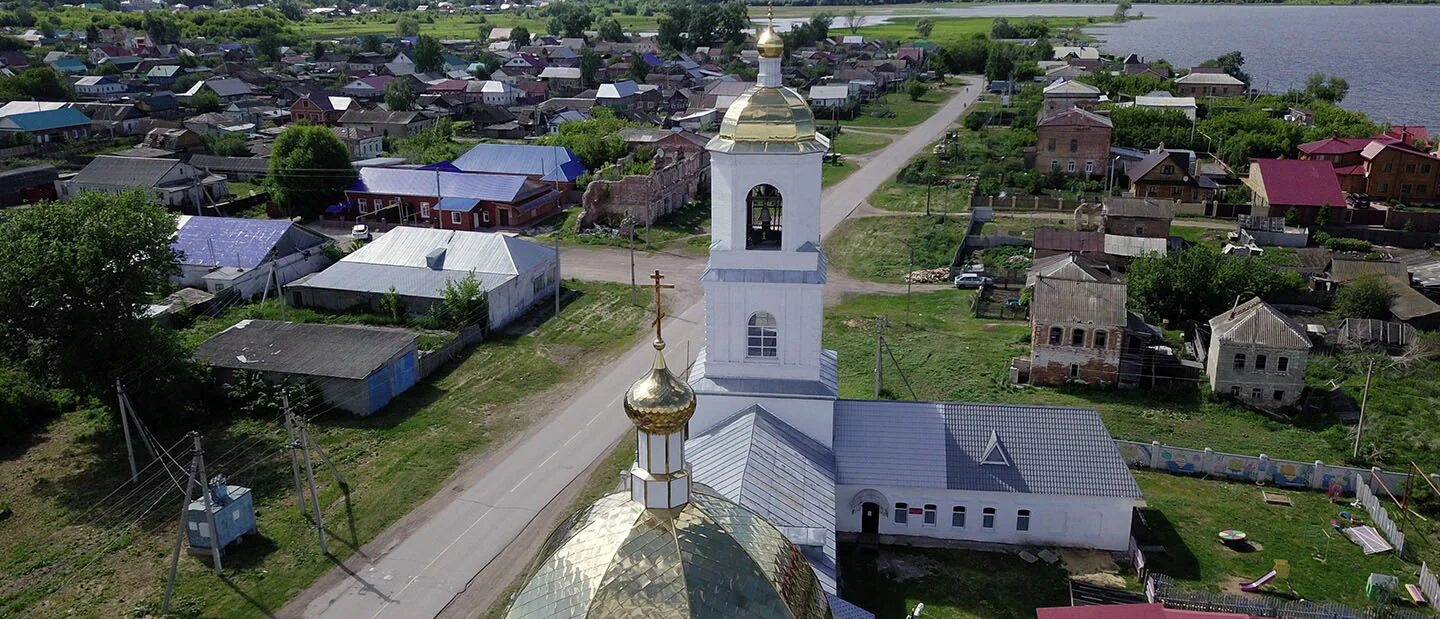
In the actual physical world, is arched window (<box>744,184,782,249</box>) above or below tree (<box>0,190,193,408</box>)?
above

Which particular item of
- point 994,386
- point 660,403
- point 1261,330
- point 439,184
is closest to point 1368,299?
point 1261,330

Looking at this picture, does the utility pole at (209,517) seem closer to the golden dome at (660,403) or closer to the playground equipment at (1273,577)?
the golden dome at (660,403)

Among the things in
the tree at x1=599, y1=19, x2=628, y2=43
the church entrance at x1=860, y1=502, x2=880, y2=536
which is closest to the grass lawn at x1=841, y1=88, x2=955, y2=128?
the tree at x1=599, y1=19, x2=628, y2=43

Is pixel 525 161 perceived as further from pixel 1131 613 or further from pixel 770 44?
pixel 1131 613

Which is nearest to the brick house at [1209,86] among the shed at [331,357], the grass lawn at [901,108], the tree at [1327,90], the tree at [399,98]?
the tree at [1327,90]

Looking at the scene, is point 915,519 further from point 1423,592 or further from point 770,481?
point 1423,592

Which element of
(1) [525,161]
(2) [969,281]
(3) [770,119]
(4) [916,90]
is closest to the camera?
(3) [770,119]

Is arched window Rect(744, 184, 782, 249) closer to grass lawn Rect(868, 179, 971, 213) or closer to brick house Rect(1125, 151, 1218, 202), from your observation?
grass lawn Rect(868, 179, 971, 213)
